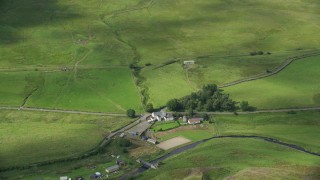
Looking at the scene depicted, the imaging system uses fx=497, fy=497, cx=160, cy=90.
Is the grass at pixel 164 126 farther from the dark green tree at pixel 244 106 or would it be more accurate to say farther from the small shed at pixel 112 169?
the small shed at pixel 112 169

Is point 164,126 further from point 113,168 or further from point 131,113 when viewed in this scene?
point 113,168

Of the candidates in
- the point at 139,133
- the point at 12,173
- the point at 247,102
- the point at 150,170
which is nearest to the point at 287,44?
the point at 247,102

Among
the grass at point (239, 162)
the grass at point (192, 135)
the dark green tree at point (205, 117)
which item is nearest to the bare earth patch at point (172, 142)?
the grass at point (192, 135)

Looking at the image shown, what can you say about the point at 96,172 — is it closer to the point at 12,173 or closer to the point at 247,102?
the point at 12,173

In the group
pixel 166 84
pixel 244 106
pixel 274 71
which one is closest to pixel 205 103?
pixel 244 106

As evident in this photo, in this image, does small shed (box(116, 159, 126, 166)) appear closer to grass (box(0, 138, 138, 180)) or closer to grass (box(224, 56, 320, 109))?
grass (box(0, 138, 138, 180))

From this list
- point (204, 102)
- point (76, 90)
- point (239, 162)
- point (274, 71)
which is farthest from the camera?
point (274, 71)
